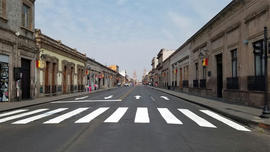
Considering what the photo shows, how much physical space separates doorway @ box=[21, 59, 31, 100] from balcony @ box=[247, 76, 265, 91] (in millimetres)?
18652

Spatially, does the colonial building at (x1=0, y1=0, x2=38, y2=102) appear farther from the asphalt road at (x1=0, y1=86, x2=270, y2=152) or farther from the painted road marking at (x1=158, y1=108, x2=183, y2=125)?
the painted road marking at (x1=158, y1=108, x2=183, y2=125)

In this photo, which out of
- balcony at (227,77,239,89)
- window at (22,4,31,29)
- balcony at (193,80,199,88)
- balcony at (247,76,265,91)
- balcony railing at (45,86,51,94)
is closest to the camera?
balcony at (247,76,265,91)

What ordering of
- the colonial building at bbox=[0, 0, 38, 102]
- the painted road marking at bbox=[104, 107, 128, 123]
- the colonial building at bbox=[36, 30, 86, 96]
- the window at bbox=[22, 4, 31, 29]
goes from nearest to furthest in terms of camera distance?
the painted road marking at bbox=[104, 107, 128, 123]
the colonial building at bbox=[0, 0, 38, 102]
the window at bbox=[22, 4, 31, 29]
the colonial building at bbox=[36, 30, 86, 96]

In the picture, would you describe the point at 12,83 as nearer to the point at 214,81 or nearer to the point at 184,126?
the point at 184,126

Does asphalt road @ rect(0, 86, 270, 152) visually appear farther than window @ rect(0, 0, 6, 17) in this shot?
No

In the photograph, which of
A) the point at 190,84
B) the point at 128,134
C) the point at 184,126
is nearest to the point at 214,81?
the point at 190,84

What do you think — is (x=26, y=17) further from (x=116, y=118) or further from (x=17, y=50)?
(x=116, y=118)

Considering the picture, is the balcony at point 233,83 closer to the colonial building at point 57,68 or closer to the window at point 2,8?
the colonial building at point 57,68

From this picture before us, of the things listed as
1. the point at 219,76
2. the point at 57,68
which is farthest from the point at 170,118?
the point at 57,68

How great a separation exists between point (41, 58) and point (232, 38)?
19037mm

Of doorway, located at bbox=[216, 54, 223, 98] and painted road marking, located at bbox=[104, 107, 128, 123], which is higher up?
doorway, located at bbox=[216, 54, 223, 98]

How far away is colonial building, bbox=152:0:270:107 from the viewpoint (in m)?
13.0

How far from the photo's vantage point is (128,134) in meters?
6.45

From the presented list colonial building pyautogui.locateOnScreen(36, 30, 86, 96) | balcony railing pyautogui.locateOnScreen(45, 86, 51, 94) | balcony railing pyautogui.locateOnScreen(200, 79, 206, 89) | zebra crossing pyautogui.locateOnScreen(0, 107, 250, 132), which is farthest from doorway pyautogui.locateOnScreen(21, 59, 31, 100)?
balcony railing pyautogui.locateOnScreen(200, 79, 206, 89)
